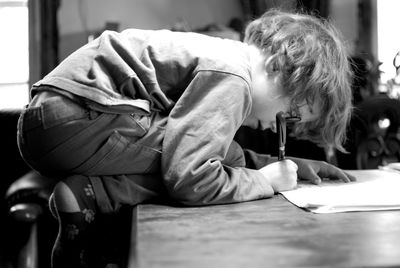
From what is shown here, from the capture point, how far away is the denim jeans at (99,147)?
0.90 meters

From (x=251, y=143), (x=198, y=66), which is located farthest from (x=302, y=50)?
(x=251, y=143)

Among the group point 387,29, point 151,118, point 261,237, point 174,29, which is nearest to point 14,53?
point 174,29

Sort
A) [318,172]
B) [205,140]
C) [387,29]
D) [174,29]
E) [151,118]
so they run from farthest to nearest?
[174,29] < [387,29] < [318,172] < [151,118] < [205,140]

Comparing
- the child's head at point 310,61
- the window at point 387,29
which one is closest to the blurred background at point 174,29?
the window at point 387,29

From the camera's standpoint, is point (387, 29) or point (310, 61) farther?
point (387, 29)

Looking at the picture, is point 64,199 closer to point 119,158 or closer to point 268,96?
point 119,158

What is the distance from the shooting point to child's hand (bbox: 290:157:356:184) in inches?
44.6

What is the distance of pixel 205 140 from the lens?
869 mm

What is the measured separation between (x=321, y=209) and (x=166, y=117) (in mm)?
353

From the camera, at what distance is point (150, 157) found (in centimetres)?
93

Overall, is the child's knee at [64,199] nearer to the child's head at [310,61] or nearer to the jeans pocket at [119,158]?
the jeans pocket at [119,158]

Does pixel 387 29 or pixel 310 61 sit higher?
pixel 387 29

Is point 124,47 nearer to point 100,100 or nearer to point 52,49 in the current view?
point 100,100

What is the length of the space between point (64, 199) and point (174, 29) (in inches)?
77.1
